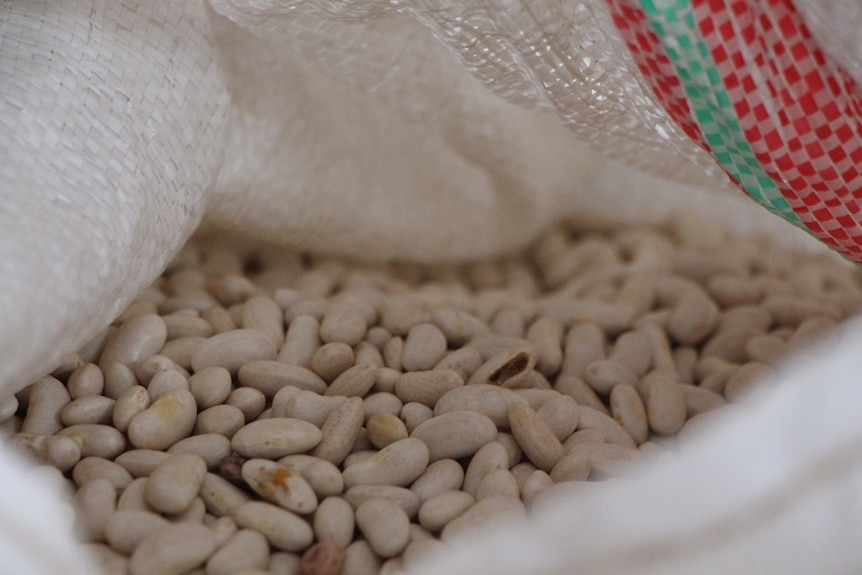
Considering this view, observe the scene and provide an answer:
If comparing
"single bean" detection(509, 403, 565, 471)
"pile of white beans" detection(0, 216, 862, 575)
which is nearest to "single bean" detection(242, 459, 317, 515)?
"pile of white beans" detection(0, 216, 862, 575)

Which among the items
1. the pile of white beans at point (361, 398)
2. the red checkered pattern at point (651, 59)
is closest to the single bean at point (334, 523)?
the pile of white beans at point (361, 398)

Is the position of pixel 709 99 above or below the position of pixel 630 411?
above

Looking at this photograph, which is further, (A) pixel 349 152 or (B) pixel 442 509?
(A) pixel 349 152

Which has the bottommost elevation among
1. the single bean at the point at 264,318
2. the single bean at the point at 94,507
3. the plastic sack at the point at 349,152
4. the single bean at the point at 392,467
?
the single bean at the point at 94,507

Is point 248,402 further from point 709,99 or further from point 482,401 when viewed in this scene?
point 709,99

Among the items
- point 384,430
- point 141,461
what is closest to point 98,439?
point 141,461

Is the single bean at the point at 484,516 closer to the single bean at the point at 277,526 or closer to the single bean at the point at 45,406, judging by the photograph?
the single bean at the point at 277,526

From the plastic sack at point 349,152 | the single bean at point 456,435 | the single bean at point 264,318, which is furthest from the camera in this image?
the single bean at point 264,318
